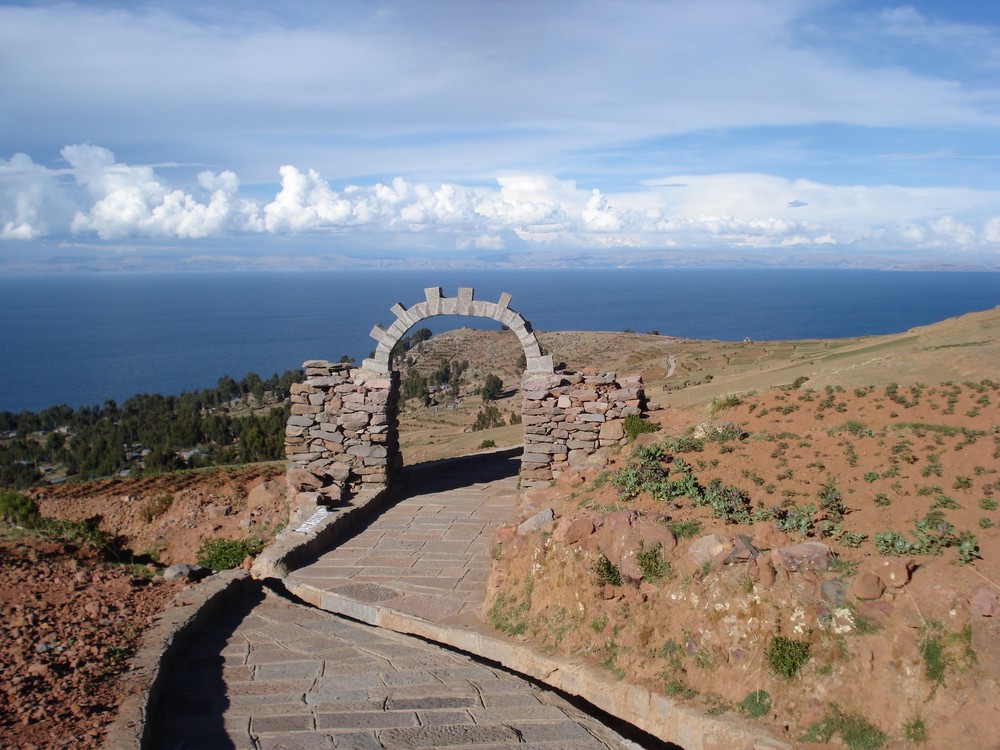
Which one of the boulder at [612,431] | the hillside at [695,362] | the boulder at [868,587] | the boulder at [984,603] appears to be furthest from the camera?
the hillside at [695,362]

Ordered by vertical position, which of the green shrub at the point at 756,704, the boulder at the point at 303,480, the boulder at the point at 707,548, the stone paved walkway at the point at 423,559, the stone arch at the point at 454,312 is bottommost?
the stone paved walkway at the point at 423,559

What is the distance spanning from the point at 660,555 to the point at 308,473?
765 cm

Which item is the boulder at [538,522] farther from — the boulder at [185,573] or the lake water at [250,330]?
the lake water at [250,330]

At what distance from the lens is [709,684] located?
22.6 ft

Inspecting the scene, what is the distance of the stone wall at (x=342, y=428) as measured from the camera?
1369 centimetres

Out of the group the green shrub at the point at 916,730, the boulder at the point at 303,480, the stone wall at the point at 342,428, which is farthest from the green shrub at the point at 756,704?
the boulder at the point at 303,480

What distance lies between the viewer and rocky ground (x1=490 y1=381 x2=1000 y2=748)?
6.23 meters

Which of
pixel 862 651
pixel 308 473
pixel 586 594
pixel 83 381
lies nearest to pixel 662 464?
pixel 586 594

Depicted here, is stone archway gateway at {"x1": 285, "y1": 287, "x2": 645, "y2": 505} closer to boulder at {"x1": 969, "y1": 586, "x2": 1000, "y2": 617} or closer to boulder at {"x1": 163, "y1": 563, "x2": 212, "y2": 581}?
boulder at {"x1": 163, "y1": 563, "x2": 212, "y2": 581}

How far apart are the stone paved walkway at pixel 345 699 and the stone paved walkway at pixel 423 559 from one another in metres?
1.20

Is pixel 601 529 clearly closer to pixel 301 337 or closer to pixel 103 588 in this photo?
pixel 103 588

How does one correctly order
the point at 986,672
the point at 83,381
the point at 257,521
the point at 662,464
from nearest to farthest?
1. the point at 986,672
2. the point at 662,464
3. the point at 257,521
4. the point at 83,381

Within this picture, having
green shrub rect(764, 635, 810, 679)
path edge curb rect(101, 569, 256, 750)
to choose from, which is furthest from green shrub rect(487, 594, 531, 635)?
path edge curb rect(101, 569, 256, 750)

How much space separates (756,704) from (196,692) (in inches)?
189
